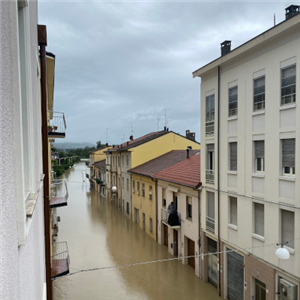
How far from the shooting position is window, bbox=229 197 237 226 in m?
12.4

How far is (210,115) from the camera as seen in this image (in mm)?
14234

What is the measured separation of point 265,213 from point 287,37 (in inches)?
246

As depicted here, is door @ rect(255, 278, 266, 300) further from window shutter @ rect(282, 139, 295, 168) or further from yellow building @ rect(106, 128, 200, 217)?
yellow building @ rect(106, 128, 200, 217)

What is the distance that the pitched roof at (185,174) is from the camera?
15968 millimetres

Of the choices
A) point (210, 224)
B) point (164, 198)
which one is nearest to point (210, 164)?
point (210, 224)

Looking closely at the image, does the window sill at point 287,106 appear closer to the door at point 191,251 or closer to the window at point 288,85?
the window at point 288,85

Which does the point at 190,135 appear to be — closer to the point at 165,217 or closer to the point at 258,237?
the point at 165,217

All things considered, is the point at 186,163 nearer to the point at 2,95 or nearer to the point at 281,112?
A: the point at 281,112

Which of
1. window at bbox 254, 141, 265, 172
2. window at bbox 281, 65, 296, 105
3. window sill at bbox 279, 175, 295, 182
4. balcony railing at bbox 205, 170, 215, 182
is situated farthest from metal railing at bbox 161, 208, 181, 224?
window at bbox 281, 65, 296, 105

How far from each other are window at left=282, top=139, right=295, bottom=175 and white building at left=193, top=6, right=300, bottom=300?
0.11ft

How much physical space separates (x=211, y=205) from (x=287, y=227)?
4.80 m

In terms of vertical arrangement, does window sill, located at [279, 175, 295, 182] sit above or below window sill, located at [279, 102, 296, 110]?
below

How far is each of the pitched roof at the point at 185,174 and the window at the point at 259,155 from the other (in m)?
4.23

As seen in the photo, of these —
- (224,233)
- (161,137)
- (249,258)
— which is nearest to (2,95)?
(249,258)
